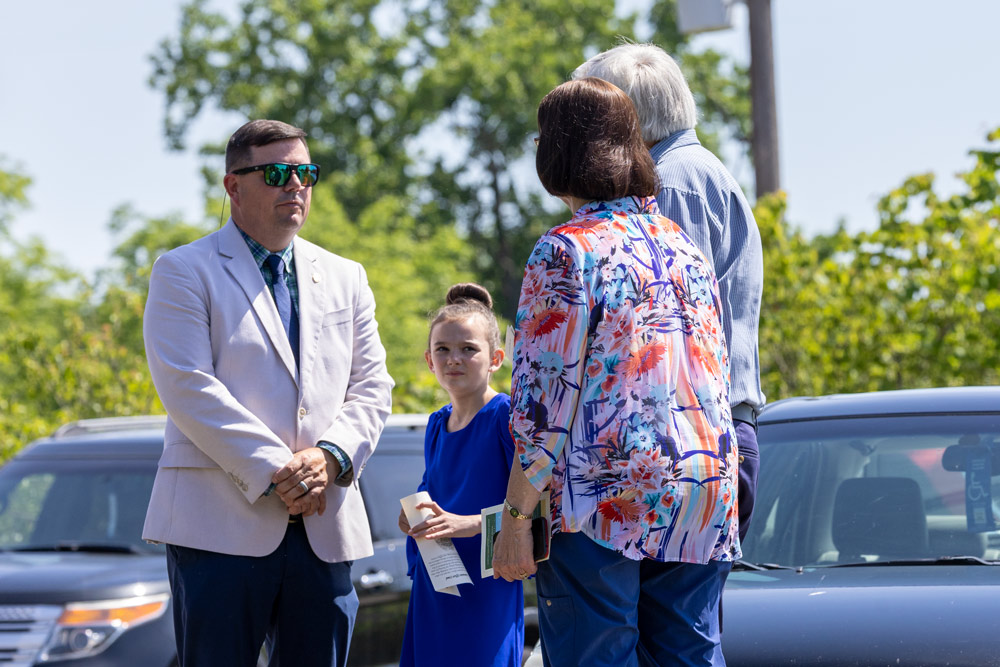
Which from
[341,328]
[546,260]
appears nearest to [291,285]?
[341,328]

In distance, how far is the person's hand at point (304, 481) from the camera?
338cm

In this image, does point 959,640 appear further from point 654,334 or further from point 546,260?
point 546,260

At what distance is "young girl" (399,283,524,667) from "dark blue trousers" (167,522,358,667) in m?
0.29

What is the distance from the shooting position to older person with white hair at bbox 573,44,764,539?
3.20m

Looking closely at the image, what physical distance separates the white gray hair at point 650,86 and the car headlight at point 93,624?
114 inches

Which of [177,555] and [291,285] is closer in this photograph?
[177,555]

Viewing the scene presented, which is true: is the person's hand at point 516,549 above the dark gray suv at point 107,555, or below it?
above

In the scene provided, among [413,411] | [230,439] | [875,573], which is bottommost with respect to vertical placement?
[413,411]

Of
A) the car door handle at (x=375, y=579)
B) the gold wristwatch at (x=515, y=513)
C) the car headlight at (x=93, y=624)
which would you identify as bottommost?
the car door handle at (x=375, y=579)

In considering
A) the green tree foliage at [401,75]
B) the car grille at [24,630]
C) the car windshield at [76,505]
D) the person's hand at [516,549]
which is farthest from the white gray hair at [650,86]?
the green tree foliage at [401,75]

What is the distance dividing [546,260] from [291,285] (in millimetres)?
1169

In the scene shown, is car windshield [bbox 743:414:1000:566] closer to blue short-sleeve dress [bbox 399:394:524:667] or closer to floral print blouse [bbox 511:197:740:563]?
blue short-sleeve dress [bbox 399:394:524:667]

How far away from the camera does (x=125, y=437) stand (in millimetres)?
6082

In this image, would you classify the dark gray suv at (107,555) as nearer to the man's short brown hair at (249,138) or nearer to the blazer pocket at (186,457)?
the blazer pocket at (186,457)
